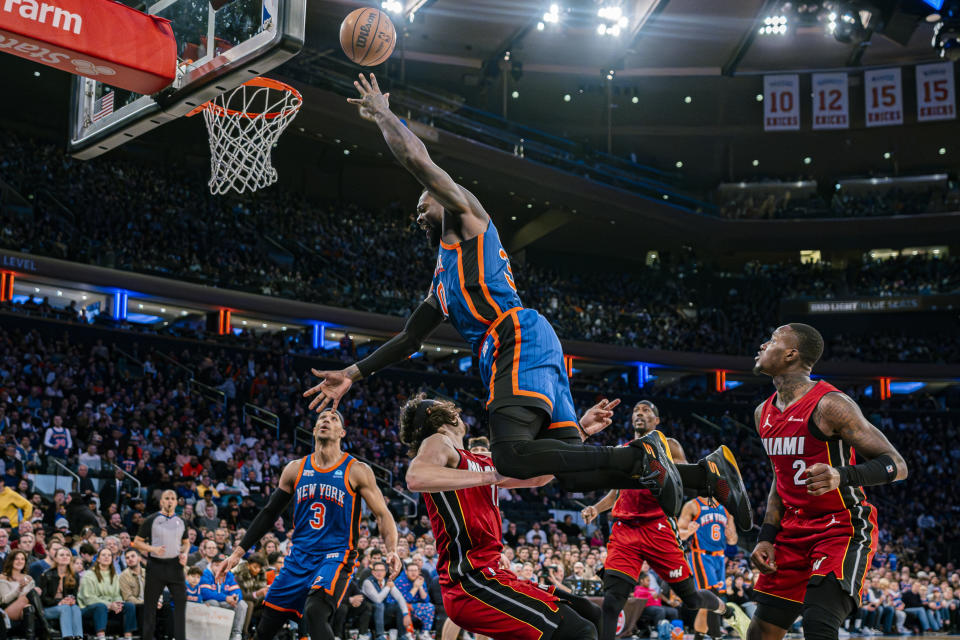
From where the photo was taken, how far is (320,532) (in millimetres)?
7371

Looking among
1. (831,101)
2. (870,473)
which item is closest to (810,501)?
(870,473)

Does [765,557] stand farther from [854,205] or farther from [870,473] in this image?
[854,205]

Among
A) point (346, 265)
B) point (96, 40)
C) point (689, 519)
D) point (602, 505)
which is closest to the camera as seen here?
point (96, 40)

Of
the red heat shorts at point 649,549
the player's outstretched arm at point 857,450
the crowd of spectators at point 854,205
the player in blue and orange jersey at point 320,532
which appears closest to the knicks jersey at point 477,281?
the player's outstretched arm at point 857,450

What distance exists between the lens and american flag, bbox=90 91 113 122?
8570 mm

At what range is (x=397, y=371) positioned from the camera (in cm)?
2962

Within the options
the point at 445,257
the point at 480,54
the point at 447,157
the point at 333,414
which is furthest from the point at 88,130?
the point at 480,54

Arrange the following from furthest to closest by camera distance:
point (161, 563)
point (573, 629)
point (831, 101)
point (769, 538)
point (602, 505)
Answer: point (831, 101), point (161, 563), point (602, 505), point (769, 538), point (573, 629)

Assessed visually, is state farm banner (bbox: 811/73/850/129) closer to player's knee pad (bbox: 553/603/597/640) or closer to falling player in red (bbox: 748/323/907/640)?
falling player in red (bbox: 748/323/907/640)

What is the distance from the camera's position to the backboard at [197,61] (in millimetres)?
7297

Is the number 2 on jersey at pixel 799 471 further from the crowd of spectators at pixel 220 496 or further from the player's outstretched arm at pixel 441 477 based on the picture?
the crowd of spectators at pixel 220 496

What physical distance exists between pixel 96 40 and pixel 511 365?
458 cm

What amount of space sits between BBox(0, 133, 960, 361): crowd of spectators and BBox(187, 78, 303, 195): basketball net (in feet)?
41.7

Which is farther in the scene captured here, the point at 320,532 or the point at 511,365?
the point at 320,532
